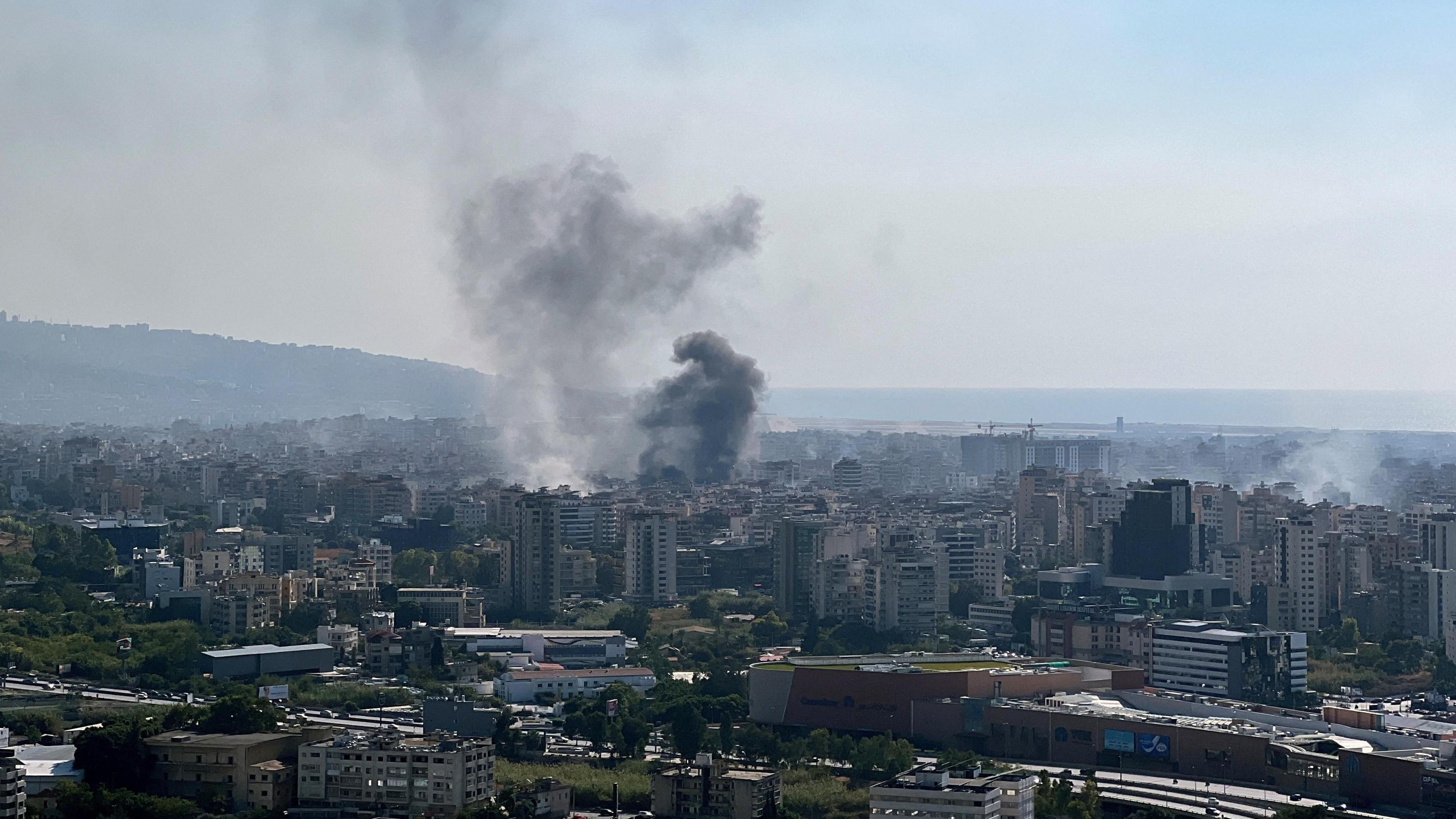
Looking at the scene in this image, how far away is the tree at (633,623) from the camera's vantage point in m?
30.4

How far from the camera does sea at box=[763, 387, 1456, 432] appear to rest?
456ft

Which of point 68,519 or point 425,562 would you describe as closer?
point 425,562

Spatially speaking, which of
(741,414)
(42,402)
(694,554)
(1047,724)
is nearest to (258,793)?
(1047,724)

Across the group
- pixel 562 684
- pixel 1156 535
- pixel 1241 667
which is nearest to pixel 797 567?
pixel 1156 535

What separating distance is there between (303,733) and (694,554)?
62.5ft

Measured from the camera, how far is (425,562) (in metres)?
37.8

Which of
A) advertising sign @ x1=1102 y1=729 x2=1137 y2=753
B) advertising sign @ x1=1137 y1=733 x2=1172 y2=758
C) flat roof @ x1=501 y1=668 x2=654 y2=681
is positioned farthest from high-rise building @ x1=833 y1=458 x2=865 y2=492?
advertising sign @ x1=1137 y1=733 x2=1172 y2=758

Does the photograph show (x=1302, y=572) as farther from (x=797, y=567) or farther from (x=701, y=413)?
(x=701, y=413)

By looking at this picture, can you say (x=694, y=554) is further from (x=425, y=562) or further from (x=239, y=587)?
(x=239, y=587)

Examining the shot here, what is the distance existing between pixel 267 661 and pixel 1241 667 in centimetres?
1136

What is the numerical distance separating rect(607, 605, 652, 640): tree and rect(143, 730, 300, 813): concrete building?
1194 centimetres

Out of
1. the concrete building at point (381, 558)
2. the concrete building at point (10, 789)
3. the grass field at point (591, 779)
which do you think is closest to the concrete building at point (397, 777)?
the grass field at point (591, 779)

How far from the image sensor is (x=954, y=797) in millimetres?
15656

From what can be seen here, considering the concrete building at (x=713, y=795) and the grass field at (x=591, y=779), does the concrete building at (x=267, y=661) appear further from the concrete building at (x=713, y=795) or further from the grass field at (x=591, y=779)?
the concrete building at (x=713, y=795)
